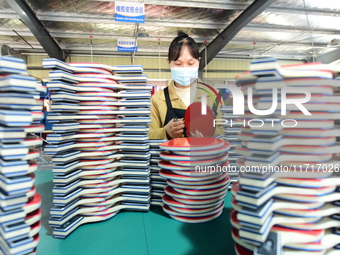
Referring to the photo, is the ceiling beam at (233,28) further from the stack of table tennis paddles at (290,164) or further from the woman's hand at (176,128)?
the stack of table tennis paddles at (290,164)

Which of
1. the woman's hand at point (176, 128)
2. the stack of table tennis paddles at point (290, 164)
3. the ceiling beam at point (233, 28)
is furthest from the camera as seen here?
the ceiling beam at point (233, 28)

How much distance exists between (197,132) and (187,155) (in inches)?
12.7

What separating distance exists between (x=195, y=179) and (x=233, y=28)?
15.4 ft

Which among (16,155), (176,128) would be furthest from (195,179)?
(16,155)

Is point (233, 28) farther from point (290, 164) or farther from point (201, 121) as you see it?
point (290, 164)

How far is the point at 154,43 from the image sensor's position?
6.45 meters

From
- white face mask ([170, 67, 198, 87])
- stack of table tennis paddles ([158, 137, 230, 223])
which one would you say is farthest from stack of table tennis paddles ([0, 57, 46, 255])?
white face mask ([170, 67, 198, 87])

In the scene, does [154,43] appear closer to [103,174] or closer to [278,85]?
[103,174]

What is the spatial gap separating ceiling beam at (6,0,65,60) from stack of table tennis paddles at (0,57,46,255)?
4250mm

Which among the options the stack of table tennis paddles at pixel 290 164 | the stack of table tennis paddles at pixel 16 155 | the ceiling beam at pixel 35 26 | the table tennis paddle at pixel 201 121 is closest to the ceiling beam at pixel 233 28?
the table tennis paddle at pixel 201 121

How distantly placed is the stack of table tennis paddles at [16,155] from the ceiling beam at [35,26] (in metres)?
4.25

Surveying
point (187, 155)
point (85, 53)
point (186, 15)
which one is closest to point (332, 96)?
point (187, 155)

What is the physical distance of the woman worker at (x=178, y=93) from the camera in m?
1.55

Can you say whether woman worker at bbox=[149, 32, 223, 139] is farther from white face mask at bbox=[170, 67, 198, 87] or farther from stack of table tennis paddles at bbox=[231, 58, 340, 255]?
stack of table tennis paddles at bbox=[231, 58, 340, 255]
